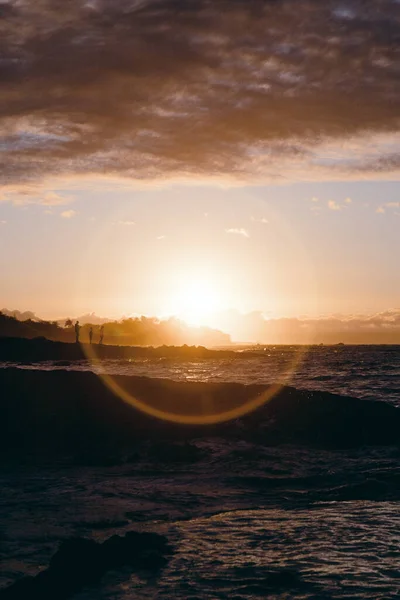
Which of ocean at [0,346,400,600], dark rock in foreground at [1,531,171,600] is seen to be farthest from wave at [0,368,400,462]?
dark rock in foreground at [1,531,171,600]

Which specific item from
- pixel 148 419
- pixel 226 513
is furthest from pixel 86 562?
pixel 148 419

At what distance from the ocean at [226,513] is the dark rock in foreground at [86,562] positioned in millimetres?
173

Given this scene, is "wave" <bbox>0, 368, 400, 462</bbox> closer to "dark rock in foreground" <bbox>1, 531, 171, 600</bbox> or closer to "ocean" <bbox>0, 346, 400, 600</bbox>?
"ocean" <bbox>0, 346, 400, 600</bbox>

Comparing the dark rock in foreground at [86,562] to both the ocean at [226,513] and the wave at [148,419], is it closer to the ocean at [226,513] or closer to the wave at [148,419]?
the ocean at [226,513]

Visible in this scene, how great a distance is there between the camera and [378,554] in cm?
1059

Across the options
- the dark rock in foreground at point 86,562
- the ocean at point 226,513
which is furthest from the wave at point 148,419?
the dark rock in foreground at point 86,562

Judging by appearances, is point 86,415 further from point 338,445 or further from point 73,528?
point 73,528

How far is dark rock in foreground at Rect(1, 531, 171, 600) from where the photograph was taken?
8789mm

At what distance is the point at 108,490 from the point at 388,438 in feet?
38.2

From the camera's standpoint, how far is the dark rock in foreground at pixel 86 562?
8789 mm

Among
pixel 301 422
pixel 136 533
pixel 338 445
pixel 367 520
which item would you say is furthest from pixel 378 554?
pixel 301 422

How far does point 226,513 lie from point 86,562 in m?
4.26

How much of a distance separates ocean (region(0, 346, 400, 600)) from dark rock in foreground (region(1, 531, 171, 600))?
173 millimetres

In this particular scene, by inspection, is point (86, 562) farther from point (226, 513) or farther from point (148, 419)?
point (148, 419)
